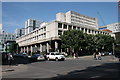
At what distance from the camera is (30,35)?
282 feet

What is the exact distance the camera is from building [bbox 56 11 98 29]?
4035 inches

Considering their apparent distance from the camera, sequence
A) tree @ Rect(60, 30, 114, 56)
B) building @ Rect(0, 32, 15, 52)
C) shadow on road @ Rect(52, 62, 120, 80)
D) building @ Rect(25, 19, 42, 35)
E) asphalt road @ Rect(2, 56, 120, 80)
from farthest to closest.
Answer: building @ Rect(25, 19, 42, 35), building @ Rect(0, 32, 15, 52), tree @ Rect(60, 30, 114, 56), asphalt road @ Rect(2, 56, 120, 80), shadow on road @ Rect(52, 62, 120, 80)

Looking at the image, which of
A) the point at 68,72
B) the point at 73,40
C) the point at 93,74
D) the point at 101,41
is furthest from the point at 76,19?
the point at 93,74

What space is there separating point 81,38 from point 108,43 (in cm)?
1900

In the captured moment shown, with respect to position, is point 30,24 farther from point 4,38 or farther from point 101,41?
point 101,41

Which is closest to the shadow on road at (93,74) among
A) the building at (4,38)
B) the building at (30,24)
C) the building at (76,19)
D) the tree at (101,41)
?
the tree at (101,41)

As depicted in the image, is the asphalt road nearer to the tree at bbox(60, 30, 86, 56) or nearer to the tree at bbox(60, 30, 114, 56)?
the tree at bbox(60, 30, 86, 56)

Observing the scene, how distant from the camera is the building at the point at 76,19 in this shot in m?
102

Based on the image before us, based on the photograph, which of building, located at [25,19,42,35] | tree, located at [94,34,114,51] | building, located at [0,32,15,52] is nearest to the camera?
tree, located at [94,34,114,51]

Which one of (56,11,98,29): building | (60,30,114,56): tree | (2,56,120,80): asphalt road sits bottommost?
(2,56,120,80): asphalt road

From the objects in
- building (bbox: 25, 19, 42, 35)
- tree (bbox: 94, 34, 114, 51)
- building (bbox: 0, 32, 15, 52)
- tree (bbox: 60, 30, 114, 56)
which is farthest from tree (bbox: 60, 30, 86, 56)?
building (bbox: 25, 19, 42, 35)

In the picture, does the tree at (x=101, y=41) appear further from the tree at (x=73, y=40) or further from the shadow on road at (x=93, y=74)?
the shadow on road at (x=93, y=74)

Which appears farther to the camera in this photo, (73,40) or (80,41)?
(80,41)

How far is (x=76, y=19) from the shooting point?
111562 millimetres
